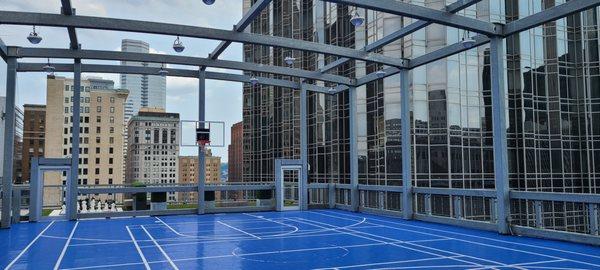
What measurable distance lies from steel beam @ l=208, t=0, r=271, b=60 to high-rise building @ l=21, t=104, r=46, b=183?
108m

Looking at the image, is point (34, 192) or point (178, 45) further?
point (34, 192)

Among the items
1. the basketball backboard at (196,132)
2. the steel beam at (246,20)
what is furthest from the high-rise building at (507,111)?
the steel beam at (246,20)

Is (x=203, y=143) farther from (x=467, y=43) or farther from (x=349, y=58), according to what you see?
(x=467, y=43)

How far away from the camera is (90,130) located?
10950 centimetres

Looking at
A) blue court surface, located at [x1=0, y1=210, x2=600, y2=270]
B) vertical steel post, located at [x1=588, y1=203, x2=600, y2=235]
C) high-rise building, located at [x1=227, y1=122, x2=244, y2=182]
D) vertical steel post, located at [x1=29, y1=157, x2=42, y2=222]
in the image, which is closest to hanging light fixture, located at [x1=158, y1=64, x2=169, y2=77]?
vertical steel post, located at [x1=29, y1=157, x2=42, y2=222]

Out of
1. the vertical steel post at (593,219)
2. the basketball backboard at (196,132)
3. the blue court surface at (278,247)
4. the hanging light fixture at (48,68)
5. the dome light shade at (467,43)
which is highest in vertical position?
the hanging light fixture at (48,68)

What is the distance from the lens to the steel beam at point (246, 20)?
1184cm

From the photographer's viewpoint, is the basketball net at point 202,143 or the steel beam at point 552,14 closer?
the steel beam at point 552,14

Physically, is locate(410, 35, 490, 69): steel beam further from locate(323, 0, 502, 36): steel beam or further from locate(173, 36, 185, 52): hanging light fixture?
locate(173, 36, 185, 52): hanging light fixture

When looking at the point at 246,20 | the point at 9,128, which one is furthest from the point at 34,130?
the point at 246,20

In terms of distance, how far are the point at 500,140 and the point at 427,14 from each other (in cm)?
398

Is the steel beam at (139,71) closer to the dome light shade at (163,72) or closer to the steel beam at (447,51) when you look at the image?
the dome light shade at (163,72)

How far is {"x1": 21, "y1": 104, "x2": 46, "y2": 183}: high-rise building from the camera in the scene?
112 meters

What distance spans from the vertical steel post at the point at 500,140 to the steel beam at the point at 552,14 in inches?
24.6
